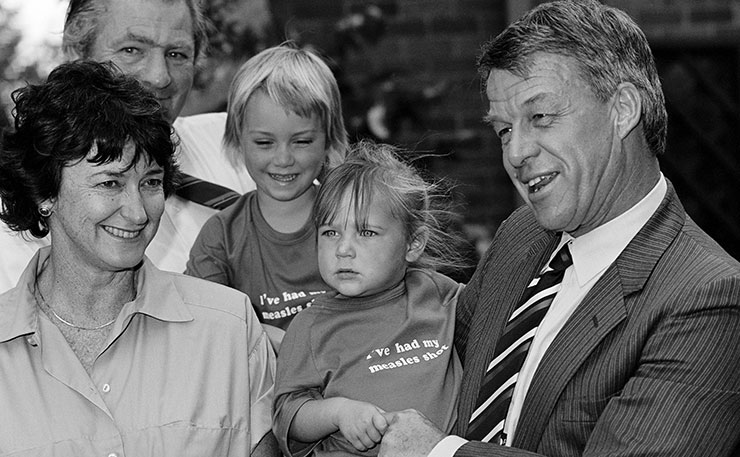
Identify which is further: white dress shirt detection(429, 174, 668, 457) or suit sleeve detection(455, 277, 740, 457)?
white dress shirt detection(429, 174, 668, 457)

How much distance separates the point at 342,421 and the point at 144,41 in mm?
1421

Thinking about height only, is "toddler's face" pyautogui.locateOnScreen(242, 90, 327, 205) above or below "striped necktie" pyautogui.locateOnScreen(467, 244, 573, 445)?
above

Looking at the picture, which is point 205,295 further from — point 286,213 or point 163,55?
point 163,55

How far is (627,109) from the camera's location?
2371 mm

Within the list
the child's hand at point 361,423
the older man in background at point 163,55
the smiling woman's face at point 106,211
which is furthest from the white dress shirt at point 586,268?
the older man in background at point 163,55

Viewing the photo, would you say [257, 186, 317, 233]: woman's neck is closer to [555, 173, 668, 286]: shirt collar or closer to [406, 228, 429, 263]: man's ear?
[406, 228, 429, 263]: man's ear

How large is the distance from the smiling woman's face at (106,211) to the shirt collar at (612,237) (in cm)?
99

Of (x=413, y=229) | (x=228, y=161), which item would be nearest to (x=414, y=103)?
(x=228, y=161)

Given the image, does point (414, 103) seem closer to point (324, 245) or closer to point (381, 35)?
point (381, 35)

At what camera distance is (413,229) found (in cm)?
276

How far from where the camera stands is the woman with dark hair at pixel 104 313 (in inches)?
96.3

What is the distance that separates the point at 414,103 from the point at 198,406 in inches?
108

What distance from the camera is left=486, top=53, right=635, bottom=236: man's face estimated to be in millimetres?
2340

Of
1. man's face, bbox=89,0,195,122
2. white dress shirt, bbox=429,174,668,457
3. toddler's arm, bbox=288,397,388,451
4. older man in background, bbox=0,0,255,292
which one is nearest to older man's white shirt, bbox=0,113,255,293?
older man in background, bbox=0,0,255,292
